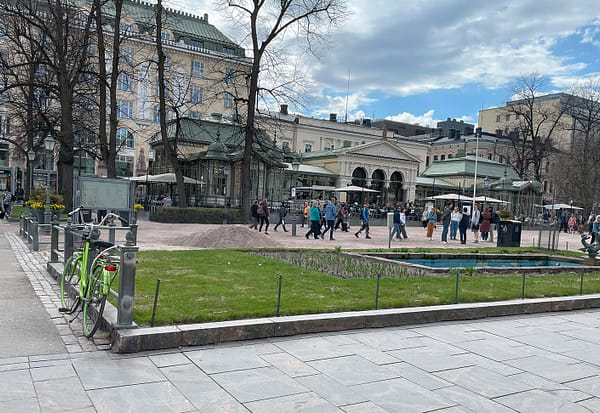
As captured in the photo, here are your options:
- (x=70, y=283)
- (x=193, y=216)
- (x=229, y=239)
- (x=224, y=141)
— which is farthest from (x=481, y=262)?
(x=224, y=141)

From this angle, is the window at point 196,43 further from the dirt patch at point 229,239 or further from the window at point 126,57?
the dirt patch at point 229,239

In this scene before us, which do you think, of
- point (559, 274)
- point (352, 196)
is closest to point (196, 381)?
point (559, 274)

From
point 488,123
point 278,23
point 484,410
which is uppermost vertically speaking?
point 488,123

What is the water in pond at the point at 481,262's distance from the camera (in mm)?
15414

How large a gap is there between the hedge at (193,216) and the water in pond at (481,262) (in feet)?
50.3

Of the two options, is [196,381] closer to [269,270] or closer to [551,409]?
[551,409]

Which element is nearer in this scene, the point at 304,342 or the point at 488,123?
the point at 304,342

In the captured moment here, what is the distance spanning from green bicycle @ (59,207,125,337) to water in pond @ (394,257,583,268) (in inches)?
380

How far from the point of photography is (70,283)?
26.1 feet

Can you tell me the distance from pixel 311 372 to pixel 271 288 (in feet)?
12.1

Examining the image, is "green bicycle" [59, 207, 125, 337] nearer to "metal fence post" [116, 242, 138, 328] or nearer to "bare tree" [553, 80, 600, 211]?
"metal fence post" [116, 242, 138, 328]

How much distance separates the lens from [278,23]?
29.0 m

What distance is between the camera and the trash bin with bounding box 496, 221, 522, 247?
2322cm

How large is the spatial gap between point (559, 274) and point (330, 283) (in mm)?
7123
